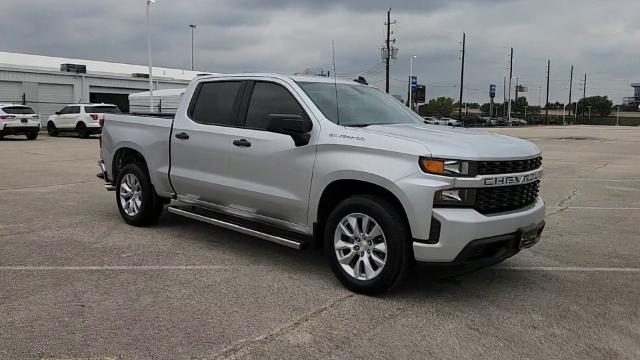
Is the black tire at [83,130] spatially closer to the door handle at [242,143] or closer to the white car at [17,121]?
the white car at [17,121]

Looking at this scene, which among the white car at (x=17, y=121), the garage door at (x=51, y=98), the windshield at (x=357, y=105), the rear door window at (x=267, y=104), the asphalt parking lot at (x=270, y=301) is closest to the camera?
the asphalt parking lot at (x=270, y=301)

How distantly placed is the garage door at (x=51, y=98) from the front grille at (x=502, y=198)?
42181 mm

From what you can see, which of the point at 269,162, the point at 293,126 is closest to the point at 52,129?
the point at 269,162

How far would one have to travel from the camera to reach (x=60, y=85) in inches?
1706

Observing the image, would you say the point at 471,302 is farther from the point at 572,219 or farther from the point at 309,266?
the point at 572,219

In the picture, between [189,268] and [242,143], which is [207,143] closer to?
[242,143]

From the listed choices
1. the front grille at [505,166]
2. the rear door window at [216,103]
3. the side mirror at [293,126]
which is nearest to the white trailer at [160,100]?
the rear door window at [216,103]

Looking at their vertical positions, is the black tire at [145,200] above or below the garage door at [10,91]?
below

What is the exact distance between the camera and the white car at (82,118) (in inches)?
1157

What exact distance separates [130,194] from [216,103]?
1951mm

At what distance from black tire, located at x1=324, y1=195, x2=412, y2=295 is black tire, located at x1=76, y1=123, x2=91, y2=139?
27379 millimetres

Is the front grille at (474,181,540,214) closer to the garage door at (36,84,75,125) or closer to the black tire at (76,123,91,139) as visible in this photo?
the black tire at (76,123,91,139)

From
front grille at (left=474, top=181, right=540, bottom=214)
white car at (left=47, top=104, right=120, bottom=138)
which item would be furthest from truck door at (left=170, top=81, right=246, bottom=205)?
white car at (left=47, top=104, right=120, bottom=138)

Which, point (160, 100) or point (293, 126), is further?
point (160, 100)
